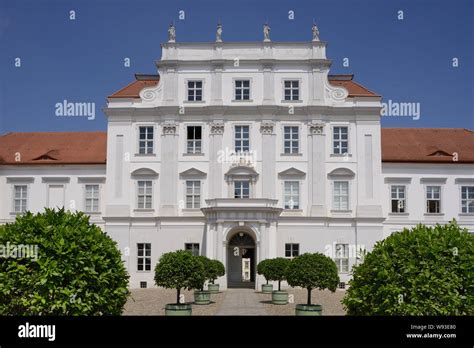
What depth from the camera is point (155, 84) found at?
31.9 meters

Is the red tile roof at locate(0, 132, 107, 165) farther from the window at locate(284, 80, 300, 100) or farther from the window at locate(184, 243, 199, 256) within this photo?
the window at locate(284, 80, 300, 100)

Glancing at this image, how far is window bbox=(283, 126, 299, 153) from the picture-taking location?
29797mm

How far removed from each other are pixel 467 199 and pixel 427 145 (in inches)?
149

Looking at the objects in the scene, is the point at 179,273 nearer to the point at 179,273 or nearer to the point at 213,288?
the point at 179,273

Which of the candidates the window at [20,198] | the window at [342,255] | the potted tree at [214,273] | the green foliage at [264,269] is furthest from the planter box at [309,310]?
the window at [20,198]

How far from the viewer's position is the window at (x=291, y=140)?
29797 millimetres

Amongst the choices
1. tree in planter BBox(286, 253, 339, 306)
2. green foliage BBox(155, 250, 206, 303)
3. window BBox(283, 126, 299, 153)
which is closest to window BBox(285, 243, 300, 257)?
window BBox(283, 126, 299, 153)

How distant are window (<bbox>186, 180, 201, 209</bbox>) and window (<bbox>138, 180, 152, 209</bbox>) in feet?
6.70

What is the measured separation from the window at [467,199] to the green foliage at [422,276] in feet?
74.7

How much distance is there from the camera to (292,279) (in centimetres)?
1669

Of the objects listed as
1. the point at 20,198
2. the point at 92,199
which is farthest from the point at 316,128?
the point at 20,198
